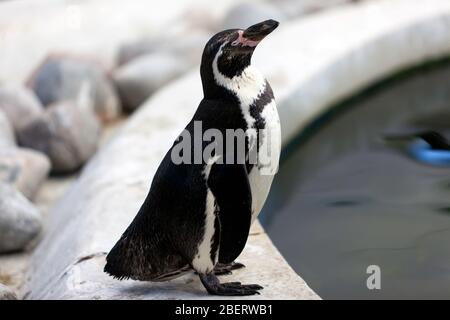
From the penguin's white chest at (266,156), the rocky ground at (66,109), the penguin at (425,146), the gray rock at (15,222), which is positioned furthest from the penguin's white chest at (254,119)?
the penguin at (425,146)

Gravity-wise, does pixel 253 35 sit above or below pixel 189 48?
below

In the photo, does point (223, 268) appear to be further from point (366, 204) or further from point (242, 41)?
point (366, 204)

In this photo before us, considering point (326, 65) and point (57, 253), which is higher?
point (326, 65)

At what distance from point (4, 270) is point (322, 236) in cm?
132

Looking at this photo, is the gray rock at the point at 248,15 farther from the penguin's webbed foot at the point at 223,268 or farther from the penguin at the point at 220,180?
the penguin at the point at 220,180

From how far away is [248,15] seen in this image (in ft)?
20.9

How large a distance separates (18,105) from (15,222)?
5.16 feet

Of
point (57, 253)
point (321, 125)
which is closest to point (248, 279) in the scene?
point (57, 253)

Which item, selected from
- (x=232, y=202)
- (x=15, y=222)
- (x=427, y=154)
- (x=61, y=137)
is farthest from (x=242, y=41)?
(x=61, y=137)

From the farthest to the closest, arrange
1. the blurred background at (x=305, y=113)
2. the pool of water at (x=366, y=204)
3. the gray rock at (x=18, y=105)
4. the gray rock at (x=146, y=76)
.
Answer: the gray rock at (x=146, y=76), the gray rock at (x=18, y=105), the blurred background at (x=305, y=113), the pool of water at (x=366, y=204)

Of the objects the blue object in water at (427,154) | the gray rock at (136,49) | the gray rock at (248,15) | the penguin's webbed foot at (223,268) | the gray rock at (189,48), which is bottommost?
the penguin's webbed foot at (223,268)

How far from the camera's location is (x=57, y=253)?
3365 millimetres

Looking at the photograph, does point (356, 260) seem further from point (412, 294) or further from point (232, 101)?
point (232, 101)

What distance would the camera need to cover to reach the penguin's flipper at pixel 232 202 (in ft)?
7.95
